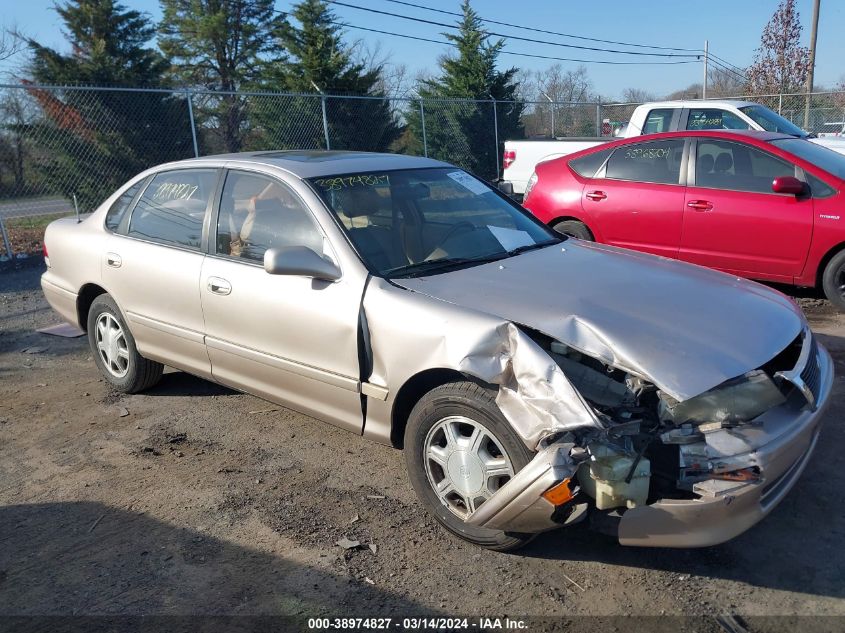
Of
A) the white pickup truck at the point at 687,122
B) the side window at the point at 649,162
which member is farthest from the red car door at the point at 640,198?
the white pickup truck at the point at 687,122

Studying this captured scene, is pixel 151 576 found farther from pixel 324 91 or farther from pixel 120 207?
pixel 324 91

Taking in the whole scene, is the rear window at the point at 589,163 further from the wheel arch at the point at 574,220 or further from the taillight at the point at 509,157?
the taillight at the point at 509,157

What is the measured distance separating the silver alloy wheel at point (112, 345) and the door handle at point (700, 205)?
5103 millimetres

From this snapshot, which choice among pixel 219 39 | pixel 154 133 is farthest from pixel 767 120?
pixel 219 39

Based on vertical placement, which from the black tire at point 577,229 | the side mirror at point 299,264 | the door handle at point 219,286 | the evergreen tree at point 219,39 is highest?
the evergreen tree at point 219,39

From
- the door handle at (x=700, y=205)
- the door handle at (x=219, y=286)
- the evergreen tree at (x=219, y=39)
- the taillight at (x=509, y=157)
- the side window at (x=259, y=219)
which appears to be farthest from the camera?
the evergreen tree at (x=219, y=39)

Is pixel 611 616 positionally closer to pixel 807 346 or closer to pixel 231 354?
pixel 807 346

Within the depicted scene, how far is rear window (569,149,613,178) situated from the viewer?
7586 mm

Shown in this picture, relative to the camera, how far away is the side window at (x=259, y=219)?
3939 millimetres

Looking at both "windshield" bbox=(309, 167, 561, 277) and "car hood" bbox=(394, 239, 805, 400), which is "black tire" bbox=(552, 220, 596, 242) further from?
"car hood" bbox=(394, 239, 805, 400)

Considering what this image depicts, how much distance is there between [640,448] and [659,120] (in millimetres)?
9434

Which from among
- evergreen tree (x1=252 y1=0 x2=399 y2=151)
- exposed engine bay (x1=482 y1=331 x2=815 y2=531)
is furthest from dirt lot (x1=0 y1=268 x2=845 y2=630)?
evergreen tree (x1=252 y1=0 x2=399 y2=151)

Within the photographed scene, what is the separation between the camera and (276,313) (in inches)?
152

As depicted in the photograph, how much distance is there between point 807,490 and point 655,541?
1.26 meters
